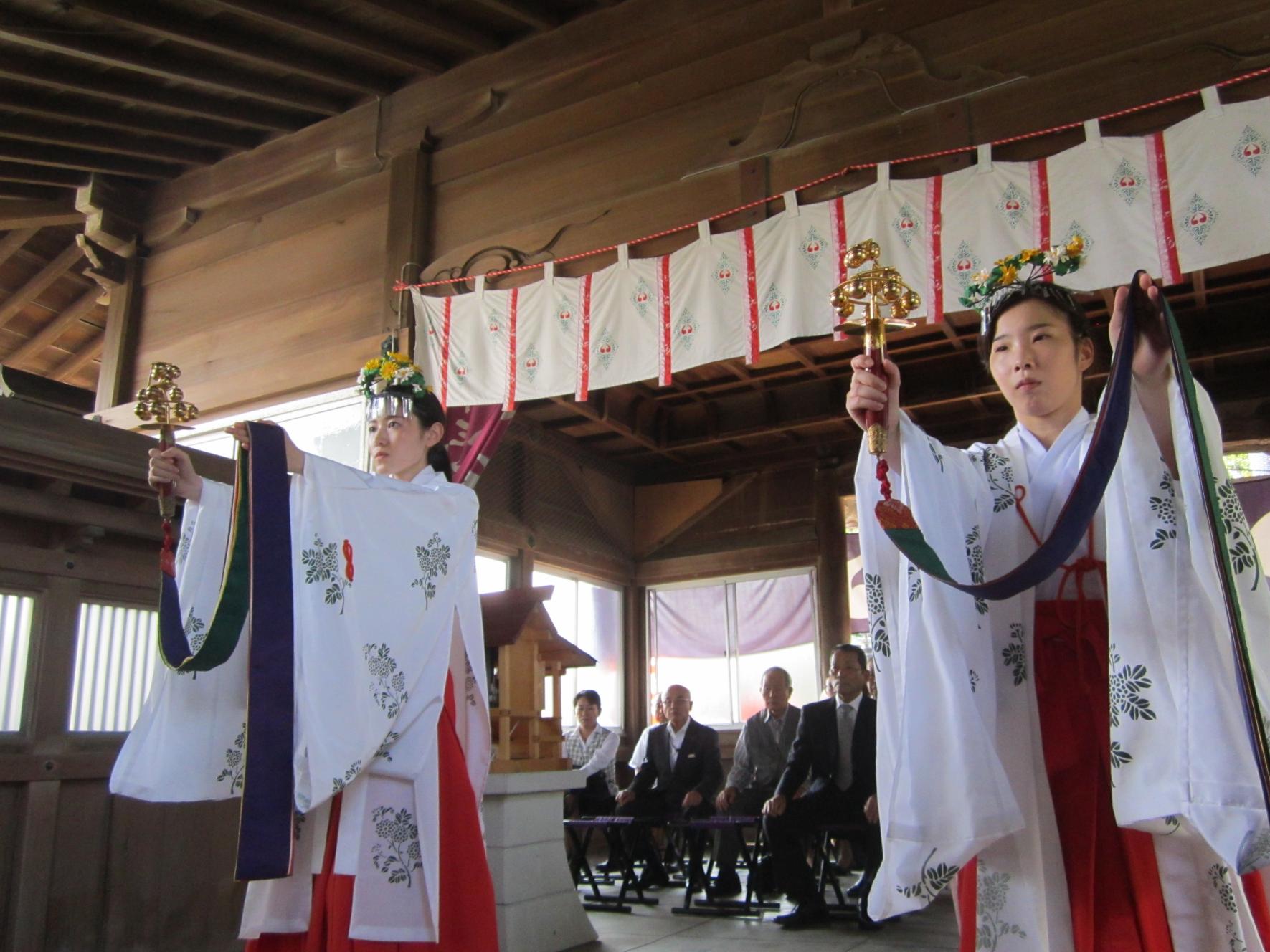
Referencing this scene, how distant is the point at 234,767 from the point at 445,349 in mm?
3400

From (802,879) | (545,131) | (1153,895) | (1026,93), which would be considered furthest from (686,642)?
(1153,895)

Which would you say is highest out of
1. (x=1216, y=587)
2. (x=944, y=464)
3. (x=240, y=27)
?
(x=240, y=27)

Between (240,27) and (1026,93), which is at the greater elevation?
(240,27)

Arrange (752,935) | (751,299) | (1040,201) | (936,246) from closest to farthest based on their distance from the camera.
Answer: (1040,201) < (936,246) < (752,935) < (751,299)

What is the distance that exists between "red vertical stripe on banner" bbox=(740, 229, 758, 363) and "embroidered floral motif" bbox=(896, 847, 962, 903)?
11.1ft

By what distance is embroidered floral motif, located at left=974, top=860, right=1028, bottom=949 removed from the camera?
142cm

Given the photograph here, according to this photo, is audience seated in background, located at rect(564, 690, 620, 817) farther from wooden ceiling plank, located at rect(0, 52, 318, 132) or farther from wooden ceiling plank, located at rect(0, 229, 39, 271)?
wooden ceiling plank, located at rect(0, 229, 39, 271)

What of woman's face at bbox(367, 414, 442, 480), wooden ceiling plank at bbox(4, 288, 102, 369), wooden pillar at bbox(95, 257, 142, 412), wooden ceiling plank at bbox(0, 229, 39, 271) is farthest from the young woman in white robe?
wooden ceiling plank at bbox(4, 288, 102, 369)

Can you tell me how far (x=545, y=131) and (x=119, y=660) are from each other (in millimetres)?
3602

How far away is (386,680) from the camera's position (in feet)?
6.97

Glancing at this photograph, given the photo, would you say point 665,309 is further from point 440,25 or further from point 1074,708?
point 1074,708

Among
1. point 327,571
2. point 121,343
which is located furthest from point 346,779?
point 121,343

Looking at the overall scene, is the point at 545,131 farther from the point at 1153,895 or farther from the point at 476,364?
the point at 1153,895

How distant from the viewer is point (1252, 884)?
4.36ft
